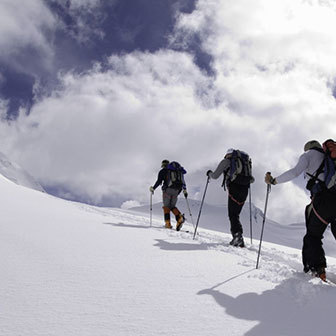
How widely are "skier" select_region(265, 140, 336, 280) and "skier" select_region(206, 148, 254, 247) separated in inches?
92.0

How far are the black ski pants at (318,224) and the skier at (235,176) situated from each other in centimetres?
251

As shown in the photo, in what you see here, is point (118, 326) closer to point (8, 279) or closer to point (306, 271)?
point (8, 279)

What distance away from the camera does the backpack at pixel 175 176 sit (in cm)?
997

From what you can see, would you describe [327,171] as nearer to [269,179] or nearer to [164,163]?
[269,179]

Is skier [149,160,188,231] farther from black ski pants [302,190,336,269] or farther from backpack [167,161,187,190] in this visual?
black ski pants [302,190,336,269]

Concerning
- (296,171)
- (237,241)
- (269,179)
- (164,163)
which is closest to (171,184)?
(164,163)

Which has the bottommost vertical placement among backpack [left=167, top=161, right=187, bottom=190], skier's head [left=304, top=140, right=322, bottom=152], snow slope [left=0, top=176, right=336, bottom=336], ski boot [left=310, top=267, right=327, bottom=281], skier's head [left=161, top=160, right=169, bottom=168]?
snow slope [left=0, top=176, right=336, bottom=336]

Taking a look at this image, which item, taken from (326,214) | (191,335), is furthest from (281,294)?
(326,214)

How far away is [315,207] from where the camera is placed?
421 cm

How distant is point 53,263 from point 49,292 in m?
0.81

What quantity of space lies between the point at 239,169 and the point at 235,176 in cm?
19

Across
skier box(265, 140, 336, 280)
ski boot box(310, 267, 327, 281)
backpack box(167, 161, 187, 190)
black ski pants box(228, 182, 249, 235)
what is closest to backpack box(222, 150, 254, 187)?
black ski pants box(228, 182, 249, 235)

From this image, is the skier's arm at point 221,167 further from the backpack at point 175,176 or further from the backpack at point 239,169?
the backpack at point 175,176

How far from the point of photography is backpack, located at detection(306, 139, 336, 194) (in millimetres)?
4051
